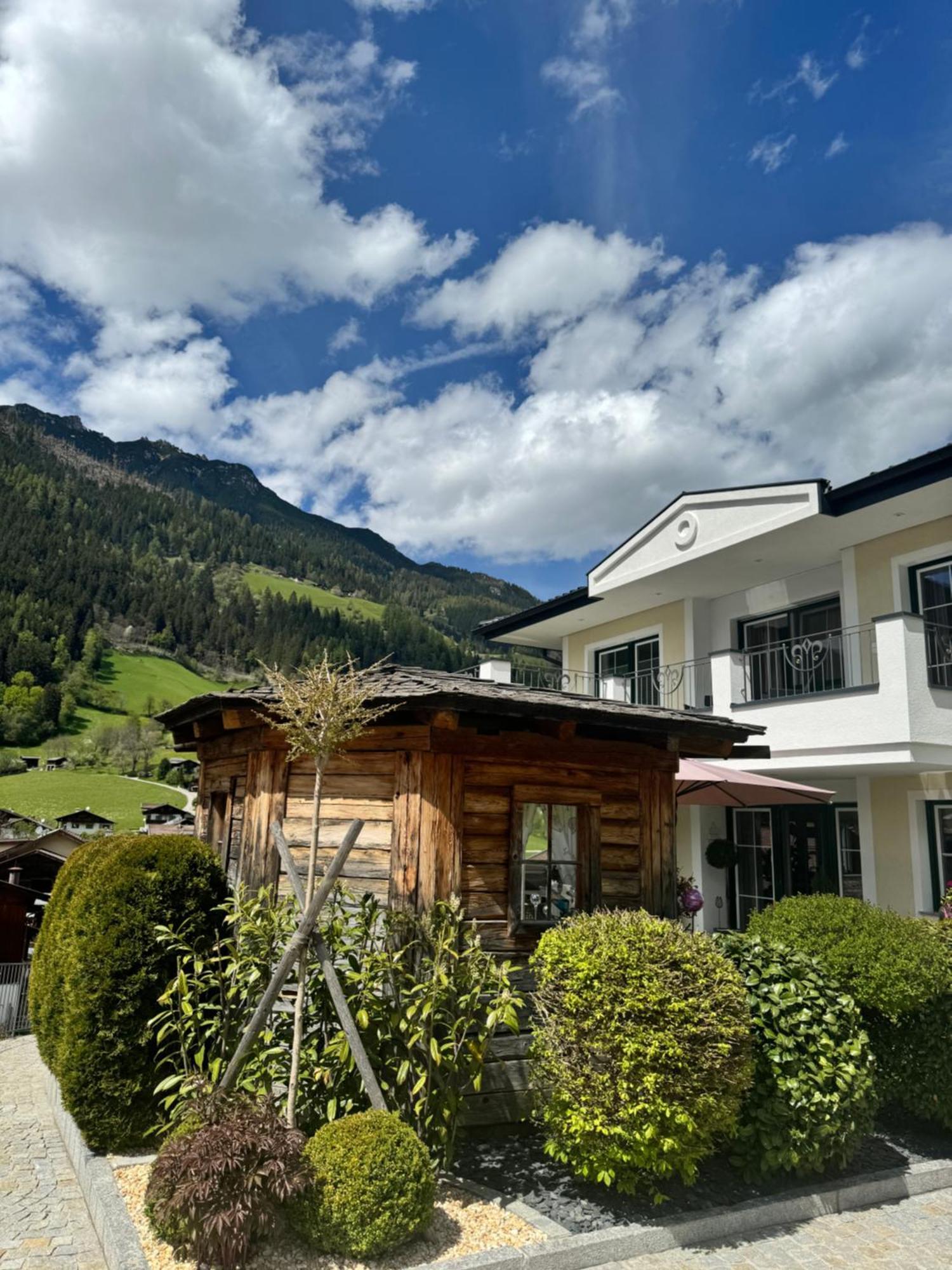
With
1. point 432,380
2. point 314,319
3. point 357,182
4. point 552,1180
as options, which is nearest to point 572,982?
point 552,1180

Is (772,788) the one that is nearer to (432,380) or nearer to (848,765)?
(848,765)

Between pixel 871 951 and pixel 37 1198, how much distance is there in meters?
6.99

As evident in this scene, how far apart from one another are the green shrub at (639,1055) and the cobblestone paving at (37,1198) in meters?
3.17

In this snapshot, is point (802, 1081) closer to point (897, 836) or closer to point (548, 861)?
point (548, 861)

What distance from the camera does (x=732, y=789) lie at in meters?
13.5

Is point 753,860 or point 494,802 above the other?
point 494,802

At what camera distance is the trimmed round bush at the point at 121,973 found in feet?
21.4

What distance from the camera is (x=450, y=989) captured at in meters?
6.32

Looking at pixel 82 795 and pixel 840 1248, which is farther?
pixel 82 795

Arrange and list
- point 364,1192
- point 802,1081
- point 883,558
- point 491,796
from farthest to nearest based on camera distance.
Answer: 1. point 883,558
2. point 491,796
3. point 802,1081
4. point 364,1192

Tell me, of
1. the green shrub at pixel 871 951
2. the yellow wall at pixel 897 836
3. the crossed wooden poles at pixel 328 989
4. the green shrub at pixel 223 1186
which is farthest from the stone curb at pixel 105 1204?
the yellow wall at pixel 897 836

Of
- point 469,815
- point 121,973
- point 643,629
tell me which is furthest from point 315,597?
point 121,973

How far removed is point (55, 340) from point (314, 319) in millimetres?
52967

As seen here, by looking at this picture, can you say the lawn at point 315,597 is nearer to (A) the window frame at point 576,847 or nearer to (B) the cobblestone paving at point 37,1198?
(B) the cobblestone paving at point 37,1198
